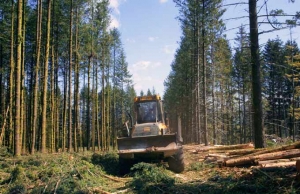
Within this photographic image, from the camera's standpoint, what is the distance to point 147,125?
39.5 feet

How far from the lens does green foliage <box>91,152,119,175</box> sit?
38.1 ft

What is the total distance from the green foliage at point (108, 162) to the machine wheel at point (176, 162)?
88.3 inches

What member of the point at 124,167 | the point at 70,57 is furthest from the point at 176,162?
the point at 70,57

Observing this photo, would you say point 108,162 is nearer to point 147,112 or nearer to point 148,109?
point 147,112

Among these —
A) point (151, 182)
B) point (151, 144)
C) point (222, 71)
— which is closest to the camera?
point (151, 182)

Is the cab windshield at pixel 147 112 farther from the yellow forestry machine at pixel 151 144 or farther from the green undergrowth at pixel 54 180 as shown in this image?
the green undergrowth at pixel 54 180

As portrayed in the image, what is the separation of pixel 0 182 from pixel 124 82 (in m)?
39.8

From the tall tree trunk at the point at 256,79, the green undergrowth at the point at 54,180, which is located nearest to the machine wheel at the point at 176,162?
the green undergrowth at the point at 54,180

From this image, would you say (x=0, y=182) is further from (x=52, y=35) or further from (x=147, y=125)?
(x=52, y=35)

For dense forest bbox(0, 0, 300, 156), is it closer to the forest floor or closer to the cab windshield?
the cab windshield

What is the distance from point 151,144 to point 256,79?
4941 millimetres

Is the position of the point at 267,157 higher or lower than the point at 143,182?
higher

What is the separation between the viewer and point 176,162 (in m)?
11.0

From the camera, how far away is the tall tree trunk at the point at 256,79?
11.2 metres
